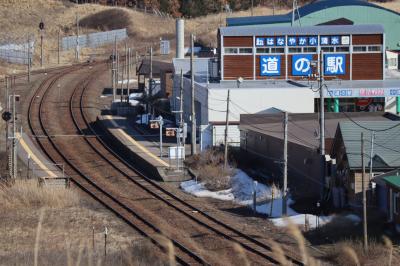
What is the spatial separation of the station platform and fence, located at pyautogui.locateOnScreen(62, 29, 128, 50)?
900 inches

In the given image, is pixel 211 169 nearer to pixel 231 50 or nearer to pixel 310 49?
pixel 231 50

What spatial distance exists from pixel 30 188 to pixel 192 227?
5469 millimetres

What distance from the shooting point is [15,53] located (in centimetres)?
5338

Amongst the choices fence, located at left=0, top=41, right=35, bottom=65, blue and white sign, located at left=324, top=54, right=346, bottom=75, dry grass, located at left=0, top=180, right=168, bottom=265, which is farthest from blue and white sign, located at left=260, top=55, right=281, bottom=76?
fence, located at left=0, top=41, right=35, bottom=65

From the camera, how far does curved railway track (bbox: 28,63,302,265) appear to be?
15.9 m

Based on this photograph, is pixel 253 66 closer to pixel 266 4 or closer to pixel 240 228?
pixel 240 228

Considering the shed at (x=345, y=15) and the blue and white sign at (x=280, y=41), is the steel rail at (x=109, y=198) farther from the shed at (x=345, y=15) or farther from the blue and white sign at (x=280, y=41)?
the shed at (x=345, y=15)

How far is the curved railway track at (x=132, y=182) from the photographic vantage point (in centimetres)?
1594

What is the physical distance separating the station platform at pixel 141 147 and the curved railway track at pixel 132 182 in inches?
13.8

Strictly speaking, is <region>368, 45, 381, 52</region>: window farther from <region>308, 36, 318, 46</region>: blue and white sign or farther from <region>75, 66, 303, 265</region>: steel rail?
<region>75, 66, 303, 265</region>: steel rail

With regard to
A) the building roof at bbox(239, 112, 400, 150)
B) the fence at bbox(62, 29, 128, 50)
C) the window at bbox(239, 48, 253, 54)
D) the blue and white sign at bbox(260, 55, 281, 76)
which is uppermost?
the fence at bbox(62, 29, 128, 50)

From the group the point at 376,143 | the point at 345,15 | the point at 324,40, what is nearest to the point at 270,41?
the point at 324,40

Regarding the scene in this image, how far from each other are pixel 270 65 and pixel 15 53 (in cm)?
2341

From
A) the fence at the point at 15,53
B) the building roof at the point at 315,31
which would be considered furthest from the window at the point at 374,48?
the fence at the point at 15,53
